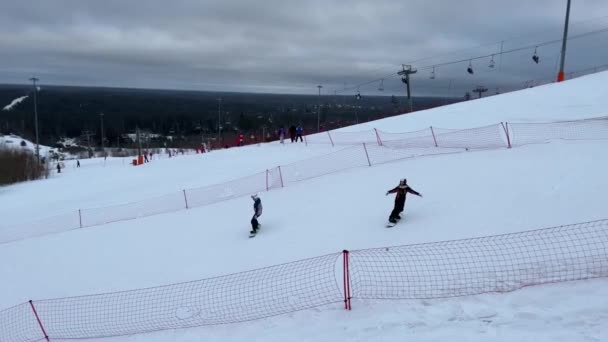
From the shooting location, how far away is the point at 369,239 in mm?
10820

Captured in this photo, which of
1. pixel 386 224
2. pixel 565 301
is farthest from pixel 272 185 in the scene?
pixel 565 301

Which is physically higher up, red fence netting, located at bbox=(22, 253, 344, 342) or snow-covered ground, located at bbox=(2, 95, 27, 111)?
snow-covered ground, located at bbox=(2, 95, 27, 111)

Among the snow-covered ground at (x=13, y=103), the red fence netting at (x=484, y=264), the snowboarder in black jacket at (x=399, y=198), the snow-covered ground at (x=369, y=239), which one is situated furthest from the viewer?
the snow-covered ground at (x=13, y=103)

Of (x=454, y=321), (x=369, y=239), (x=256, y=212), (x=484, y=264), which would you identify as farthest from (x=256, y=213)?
(x=454, y=321)

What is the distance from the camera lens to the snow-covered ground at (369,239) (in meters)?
6.41

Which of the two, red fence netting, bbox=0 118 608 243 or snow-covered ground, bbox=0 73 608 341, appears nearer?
snow-covered ground, bbox=0 73 608 341

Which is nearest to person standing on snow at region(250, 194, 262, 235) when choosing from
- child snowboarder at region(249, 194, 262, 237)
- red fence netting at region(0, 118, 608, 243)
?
child snowboarder at region(249, 194, 262, 237)

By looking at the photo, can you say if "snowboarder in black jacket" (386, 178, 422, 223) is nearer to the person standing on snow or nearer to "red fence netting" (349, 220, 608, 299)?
"red fence netting" (349, 220, 608, 299)

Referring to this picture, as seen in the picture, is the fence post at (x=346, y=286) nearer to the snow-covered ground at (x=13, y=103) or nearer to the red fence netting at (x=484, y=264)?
the red fence netting at (x=484, y=264)

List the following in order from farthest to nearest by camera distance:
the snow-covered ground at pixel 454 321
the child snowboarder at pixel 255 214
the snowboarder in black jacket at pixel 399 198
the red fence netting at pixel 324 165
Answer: the red fence netting at pixel 324 165 < the child snowboarder at pixel 255 214 < the snowboarder in black jacket at pixel 399 198 < the snow-covered ground at pixel 454 321

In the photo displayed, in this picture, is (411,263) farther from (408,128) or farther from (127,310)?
(408,128)

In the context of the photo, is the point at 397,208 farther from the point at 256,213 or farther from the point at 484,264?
the point at 256,213

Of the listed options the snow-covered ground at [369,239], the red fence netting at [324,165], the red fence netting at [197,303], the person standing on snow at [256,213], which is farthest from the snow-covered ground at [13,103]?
the red fence netting at [197,303]

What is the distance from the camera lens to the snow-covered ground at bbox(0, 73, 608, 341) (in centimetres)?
641
